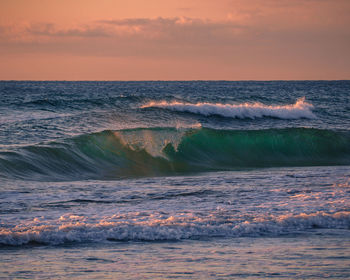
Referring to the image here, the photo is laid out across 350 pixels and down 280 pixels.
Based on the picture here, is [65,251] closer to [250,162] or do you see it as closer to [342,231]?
[342,231]

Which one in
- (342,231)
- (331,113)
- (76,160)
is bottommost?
(342,231)

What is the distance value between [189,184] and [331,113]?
19421mm

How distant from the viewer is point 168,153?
47.1 ft

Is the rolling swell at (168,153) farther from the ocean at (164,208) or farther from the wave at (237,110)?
the wave at (237,110)

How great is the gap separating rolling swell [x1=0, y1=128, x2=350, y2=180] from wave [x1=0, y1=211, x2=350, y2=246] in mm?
4303

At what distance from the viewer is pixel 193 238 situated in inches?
231

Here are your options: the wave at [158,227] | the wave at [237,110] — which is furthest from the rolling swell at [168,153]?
the wave at [237,110]

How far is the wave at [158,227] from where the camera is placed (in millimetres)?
5793

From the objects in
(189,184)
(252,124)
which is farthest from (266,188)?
(252,124)

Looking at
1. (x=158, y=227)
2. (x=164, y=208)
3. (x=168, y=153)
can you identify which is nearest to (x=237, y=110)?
(x=168, y=153)

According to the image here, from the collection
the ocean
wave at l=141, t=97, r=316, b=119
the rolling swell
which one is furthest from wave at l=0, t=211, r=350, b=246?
wave at l=141, t=97, r=316, b=119

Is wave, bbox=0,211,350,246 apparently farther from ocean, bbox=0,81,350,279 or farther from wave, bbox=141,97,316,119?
wave, bbox=141,97,316,119

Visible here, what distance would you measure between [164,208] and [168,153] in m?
7.23

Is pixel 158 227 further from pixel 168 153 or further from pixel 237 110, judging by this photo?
pixel 237 110
